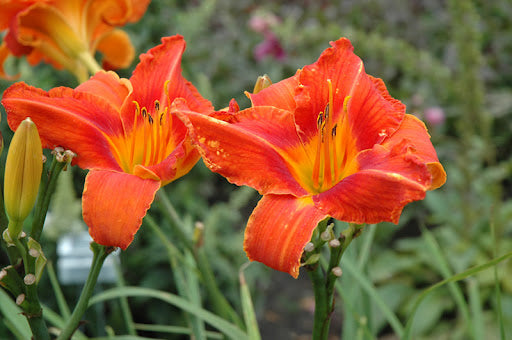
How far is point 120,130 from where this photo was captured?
71 centimetres

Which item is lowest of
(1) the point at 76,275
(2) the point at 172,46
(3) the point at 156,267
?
(3) the point at 156,267

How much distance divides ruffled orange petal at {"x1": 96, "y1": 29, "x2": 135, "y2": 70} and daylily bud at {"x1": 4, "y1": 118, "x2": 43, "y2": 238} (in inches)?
21.2

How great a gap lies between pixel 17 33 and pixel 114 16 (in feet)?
0.61

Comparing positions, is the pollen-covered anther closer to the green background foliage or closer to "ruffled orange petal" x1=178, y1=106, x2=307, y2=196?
"ruffled orange petal" x1=178, y1=106, x2=307, y2=196

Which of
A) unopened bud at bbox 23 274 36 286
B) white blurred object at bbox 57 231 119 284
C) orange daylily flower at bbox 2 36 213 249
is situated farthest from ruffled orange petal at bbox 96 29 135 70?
unopened bud at bbox 23 274 36 286

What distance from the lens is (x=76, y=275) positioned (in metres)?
1.36

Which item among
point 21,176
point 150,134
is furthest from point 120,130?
point 21,176

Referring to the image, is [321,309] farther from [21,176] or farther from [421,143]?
[21,176]

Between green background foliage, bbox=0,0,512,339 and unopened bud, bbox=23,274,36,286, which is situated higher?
unopened bud, bbox=23,274,36,286

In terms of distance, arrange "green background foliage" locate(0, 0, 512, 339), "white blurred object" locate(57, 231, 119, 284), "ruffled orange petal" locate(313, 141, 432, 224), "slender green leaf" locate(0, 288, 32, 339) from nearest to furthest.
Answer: "ruffled orange petal" locate(313, 141, 432, 224) → "slender green leaf" locate(0, 288, 32, 339) → "white blurred object" locate(57, 231, 119, 284) → "green background foliage" locate(0, 0, 512, 339)

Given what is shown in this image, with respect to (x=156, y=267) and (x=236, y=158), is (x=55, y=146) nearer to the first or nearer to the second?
(x=236, y=158)

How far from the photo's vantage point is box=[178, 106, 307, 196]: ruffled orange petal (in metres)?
0.58

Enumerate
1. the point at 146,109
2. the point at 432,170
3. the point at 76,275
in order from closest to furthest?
the point at 432,170 → the point at 146,109 → the point at 76,275

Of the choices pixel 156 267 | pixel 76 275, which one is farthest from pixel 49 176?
pixel 156 267
